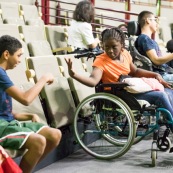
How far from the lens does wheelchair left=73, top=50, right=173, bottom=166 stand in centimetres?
251

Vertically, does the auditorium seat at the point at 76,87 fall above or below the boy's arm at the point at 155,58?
below

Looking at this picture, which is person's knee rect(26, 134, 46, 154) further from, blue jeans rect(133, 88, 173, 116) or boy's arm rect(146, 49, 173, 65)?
boy's arm rect(146, 49, 173, 65)

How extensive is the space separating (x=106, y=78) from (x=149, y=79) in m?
0.27

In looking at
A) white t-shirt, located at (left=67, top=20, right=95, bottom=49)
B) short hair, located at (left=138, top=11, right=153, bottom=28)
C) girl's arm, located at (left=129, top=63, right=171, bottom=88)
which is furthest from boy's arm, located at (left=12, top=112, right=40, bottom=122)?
white t-shirt, located at (left=67, top=20, right=95, bottom=49)

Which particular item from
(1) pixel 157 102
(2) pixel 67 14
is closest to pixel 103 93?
(1) pixel 157 102

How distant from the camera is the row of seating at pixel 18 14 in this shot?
4594 mm

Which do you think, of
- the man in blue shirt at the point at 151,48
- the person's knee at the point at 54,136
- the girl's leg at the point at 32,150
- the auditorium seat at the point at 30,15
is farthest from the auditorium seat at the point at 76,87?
the auditorium seat at the point at 30,15

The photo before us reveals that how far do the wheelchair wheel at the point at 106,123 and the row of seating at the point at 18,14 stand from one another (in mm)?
2027

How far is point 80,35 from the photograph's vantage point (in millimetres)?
4082

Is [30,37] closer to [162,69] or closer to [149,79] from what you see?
[162,69]

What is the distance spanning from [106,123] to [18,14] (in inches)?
102

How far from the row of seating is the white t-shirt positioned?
2.52ft

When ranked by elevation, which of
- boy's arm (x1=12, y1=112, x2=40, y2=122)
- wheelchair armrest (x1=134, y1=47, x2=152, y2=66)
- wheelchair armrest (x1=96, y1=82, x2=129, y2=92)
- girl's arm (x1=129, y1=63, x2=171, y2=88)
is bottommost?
boy's arm (x1=12, y1=112, x2=40, y2=122)

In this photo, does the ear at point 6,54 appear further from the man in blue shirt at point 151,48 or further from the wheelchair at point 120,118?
the man in blue shirt at point 151,48
